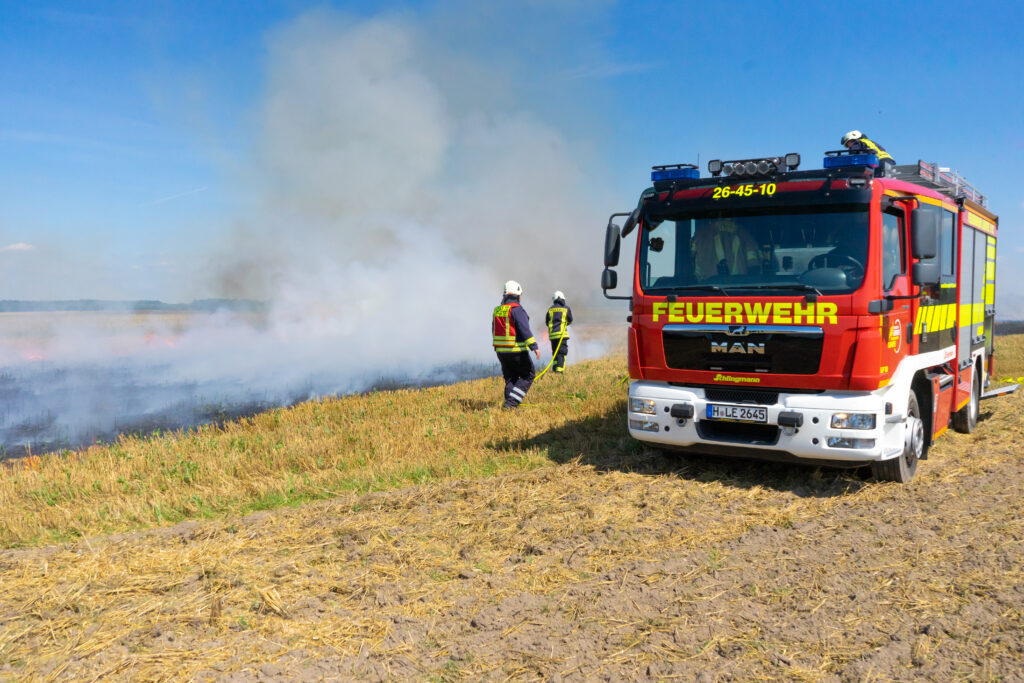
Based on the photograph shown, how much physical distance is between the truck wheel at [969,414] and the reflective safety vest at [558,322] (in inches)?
320

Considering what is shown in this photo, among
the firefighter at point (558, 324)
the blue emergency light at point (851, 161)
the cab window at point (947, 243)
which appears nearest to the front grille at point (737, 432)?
the blue emergency light at point (851, 161)

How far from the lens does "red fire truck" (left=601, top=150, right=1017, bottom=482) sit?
5.91 metres

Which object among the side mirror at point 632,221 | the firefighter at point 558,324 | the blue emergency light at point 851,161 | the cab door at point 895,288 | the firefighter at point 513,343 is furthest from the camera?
the firefighter at point 558,324

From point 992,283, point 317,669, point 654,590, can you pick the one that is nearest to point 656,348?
point 654,590

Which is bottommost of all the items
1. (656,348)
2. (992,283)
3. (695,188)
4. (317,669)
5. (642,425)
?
(317,669)

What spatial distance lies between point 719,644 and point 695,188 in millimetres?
4400

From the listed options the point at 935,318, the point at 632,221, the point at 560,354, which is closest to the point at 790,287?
the point at 632,221

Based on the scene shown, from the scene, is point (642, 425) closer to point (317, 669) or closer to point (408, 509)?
point (408, 509)

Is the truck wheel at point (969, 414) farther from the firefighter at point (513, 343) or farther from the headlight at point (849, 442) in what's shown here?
the firefighter at point (513, 343)

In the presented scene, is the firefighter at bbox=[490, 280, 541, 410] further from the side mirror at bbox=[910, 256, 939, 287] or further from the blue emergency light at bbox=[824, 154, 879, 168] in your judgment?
the side mirror at bbox=[910, 256, 939, 287]

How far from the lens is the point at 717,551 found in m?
4.88

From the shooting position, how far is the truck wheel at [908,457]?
639 centimetres

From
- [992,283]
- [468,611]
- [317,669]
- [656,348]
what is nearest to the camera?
[317,669]

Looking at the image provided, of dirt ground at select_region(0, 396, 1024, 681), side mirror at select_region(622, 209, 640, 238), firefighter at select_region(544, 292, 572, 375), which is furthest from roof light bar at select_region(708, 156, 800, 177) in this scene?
firefighter at select_region(544, 292, 572, 375)
